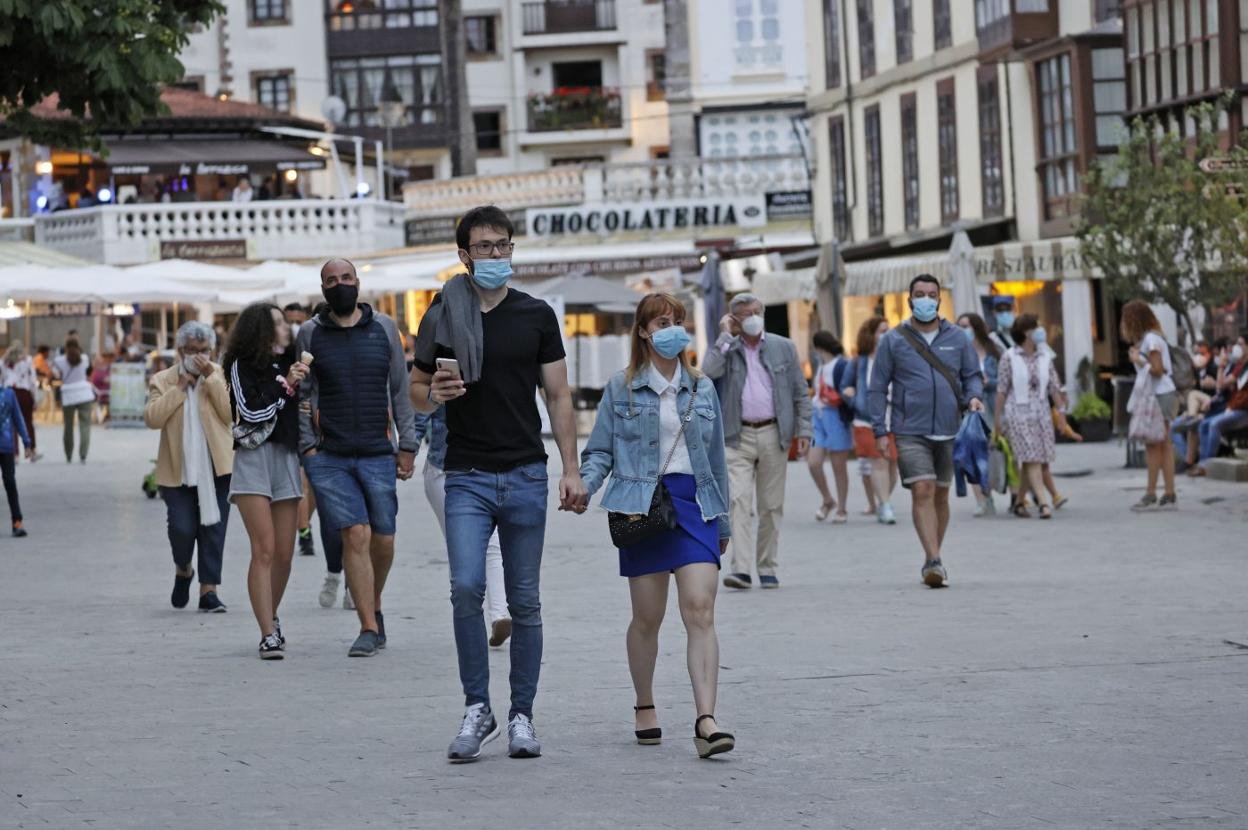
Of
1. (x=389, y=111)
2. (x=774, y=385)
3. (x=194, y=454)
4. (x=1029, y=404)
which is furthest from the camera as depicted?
(x=389, y=111)

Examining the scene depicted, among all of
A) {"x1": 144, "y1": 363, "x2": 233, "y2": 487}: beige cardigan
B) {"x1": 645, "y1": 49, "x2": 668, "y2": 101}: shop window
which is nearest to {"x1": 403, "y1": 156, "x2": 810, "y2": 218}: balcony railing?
{"x1": 645, "y1": 49, "x2": 668, "y2": 101}: shop window

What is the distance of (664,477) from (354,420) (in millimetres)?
2805

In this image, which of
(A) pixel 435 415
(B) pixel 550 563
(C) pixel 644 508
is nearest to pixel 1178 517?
(B) pixel 550 563

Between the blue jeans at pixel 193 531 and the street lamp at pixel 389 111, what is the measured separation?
178 feet

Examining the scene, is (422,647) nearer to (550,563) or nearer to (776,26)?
(550,563)

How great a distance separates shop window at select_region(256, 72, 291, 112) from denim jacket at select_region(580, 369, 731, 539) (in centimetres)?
6463

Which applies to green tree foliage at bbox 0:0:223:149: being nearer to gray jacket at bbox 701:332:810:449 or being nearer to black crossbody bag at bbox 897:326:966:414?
gray jacket at bbox 701:332:810:449

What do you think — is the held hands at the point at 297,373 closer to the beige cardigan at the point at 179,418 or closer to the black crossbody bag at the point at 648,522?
the beige cardigan at the point at 179,418

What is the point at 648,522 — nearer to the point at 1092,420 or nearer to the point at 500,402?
the point at 500,402

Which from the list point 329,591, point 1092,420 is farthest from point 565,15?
point 329,591

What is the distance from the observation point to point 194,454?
46.7ft

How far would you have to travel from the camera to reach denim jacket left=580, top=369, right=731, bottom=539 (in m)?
9.15

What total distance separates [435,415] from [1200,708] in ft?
12.1

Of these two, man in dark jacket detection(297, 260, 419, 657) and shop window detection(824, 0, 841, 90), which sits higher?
shop window detection(824, 0, 841, 90)
